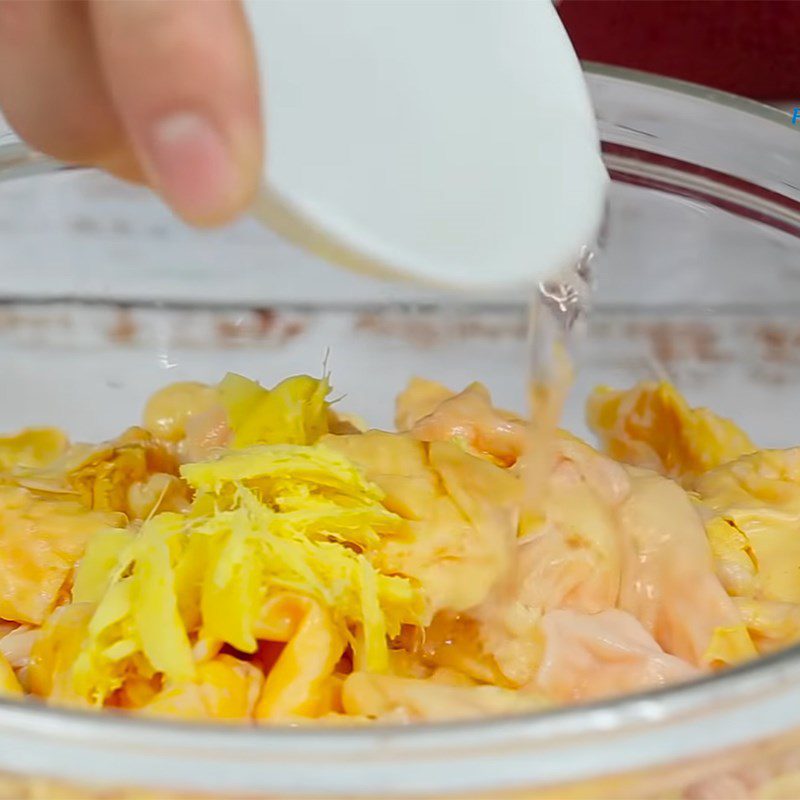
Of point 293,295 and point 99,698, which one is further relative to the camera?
point 293,295

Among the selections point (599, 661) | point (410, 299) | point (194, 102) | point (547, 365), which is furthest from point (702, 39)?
point (194, 102)

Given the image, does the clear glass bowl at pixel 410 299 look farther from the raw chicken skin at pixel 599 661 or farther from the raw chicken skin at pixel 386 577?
the raw chicken skin at pixel 599 661

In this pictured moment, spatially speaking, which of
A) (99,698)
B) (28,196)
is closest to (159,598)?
(99,698)

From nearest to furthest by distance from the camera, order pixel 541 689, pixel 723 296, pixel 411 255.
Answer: pixel 411 255
pixel 541 689
pixel 723 296

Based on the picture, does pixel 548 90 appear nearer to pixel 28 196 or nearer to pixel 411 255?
pixel 411 255

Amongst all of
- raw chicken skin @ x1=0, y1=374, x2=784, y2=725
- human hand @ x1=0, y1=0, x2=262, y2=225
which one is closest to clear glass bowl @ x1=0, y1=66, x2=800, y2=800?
raw chicken skin @ x1=0, y1=374, x2=784, y2=725

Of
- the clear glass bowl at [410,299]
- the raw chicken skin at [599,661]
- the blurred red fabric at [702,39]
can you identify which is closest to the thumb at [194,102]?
the raw chicken skin at [599,661]

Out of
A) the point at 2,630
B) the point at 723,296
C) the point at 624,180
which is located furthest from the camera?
the point at 723,296
